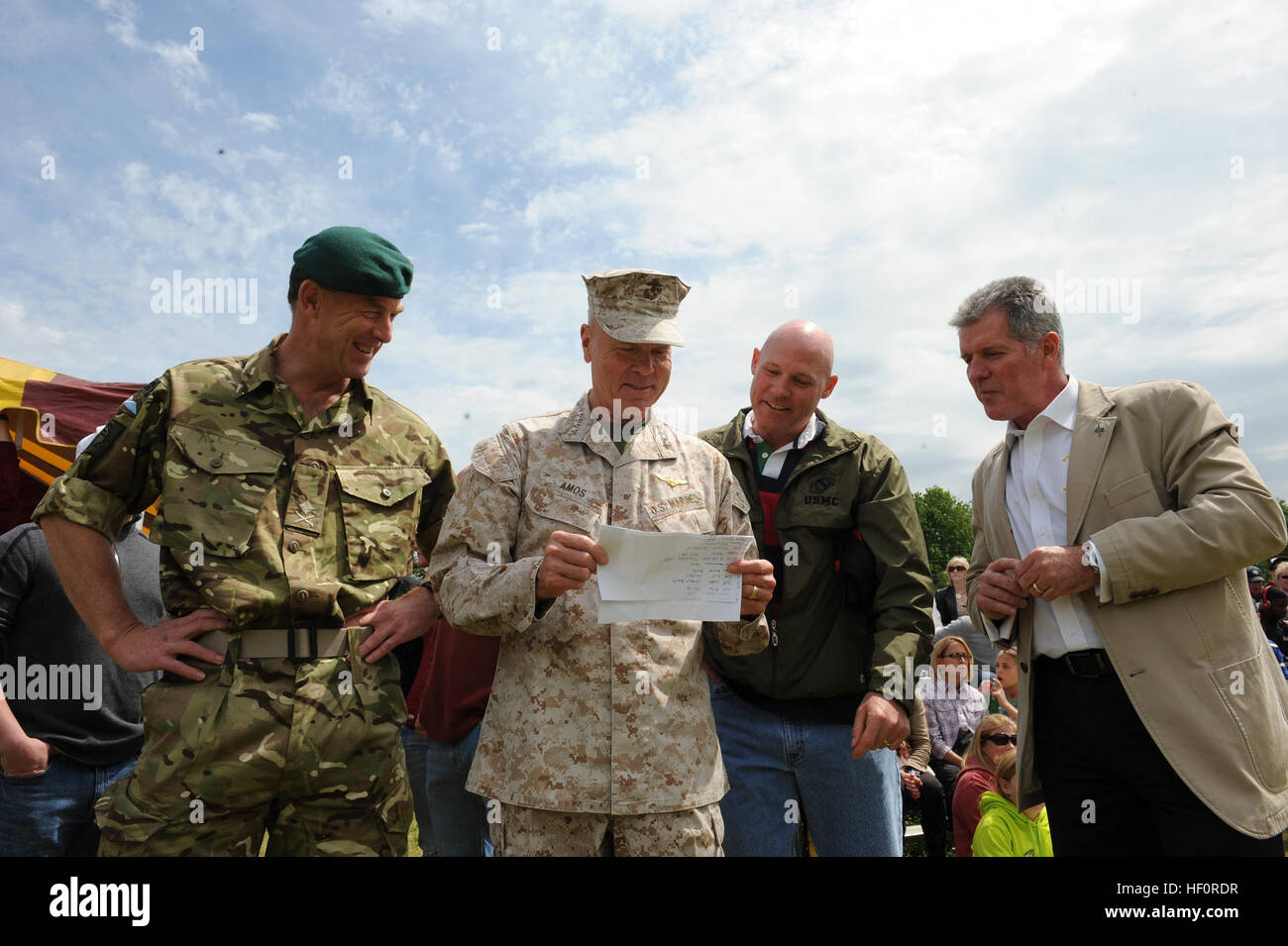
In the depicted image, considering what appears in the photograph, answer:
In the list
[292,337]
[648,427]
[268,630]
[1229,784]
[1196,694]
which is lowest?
[1229,784]

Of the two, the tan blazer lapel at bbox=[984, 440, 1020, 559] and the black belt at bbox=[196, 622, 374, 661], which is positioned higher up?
the tan blazer lapel at bbox=[984, 440, 1020, 559]

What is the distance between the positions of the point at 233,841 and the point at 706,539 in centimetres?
160

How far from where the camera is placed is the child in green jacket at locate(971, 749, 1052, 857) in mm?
5199

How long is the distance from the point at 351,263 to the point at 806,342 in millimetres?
1925

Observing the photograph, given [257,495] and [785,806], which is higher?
[257,495]

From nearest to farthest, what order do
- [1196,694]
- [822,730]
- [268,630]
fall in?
[268,630], [1196,694], [822,730]

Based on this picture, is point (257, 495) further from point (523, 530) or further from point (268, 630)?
point (523, 530)

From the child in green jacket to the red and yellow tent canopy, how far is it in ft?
22.8

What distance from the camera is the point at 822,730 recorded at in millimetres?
3406

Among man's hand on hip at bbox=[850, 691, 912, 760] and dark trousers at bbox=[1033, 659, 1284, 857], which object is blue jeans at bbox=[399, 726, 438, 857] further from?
dark trousers at bbox=[1033, 659, 1284, 857]

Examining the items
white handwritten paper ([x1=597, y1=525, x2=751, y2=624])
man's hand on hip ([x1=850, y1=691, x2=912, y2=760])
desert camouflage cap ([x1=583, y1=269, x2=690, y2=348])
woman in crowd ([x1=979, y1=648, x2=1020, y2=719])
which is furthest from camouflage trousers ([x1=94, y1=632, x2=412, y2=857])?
woman in crowd ([x1=979, y1=648, x2=1020, y2=719])

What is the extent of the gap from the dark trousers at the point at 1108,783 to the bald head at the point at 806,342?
149 cm

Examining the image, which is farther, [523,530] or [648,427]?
[648,427]
